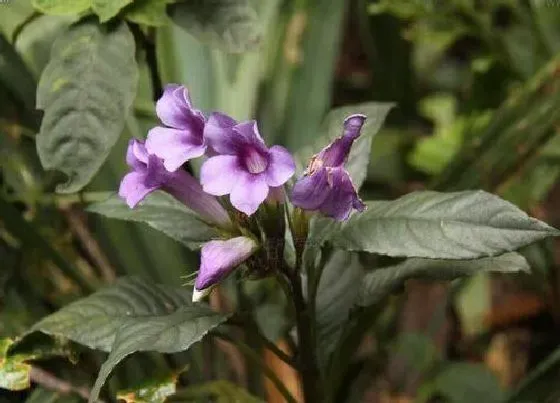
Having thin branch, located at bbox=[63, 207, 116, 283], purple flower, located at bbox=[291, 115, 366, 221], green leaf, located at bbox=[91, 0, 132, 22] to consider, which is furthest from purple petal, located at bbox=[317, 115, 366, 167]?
thin branch, located at bbox=[63, 207, 116, 283]

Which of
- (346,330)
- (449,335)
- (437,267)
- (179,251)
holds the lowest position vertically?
(449,335)

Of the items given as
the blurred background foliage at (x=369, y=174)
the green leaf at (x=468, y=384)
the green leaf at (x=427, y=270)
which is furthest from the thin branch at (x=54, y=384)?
the green leaf at (x=468, y=384)

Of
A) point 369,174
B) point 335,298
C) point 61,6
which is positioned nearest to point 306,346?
point 335,298

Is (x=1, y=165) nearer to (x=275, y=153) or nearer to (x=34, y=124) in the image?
(x=34, y=124)

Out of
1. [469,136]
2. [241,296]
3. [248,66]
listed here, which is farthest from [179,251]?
[469,136]

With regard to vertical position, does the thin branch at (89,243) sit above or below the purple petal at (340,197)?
below

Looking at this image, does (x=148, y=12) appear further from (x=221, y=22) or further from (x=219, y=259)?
(x=219, y=259)

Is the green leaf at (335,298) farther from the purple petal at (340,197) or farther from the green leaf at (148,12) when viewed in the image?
the green leaf at (148,12)
